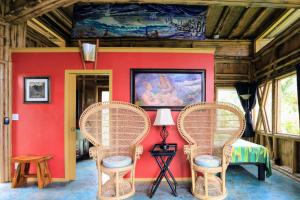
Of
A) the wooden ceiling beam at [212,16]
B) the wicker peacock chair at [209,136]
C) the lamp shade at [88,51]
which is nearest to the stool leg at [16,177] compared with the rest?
the lamp shade at [88,51]

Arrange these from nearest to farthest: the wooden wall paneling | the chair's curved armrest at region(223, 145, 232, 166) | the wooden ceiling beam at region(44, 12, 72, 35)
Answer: the chair's curved armrest at region(223, 145, 232, 166) → the wooden wall paneling → the wooden ceiling beam at region(44, 12, 72, 35)

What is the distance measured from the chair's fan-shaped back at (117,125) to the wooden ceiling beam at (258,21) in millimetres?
3908

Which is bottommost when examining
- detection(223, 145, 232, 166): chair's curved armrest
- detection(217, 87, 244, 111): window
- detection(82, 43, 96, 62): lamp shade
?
detection(223, 145, 232, 166): chair's curved armrest

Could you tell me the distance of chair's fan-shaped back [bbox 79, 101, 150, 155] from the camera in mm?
3896

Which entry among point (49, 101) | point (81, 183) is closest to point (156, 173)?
point (81, 183)

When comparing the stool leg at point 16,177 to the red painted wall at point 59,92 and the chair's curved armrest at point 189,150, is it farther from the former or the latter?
the chair's curved armrest at point 189,150

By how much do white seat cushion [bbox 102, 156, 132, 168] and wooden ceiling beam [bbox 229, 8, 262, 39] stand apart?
443 centimetres

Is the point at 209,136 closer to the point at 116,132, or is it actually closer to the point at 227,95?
the point at 116,132

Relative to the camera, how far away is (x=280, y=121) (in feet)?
18.2

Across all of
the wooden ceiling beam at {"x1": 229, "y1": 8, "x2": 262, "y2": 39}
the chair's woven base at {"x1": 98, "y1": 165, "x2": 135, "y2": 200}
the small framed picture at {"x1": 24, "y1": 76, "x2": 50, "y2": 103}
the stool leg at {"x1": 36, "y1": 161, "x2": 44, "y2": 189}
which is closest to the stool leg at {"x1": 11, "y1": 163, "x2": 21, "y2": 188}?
the stool leg at {"x1": 36, "y1": 161, "x2": 44, "y2": 189}

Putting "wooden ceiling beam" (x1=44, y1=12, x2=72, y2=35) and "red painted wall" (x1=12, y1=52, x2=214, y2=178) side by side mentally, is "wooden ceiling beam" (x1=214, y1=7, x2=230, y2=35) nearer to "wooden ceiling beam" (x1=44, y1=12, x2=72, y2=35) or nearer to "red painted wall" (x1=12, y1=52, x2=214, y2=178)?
"red painted wall" (x1=12, y1=52, x2=214, y2=178)

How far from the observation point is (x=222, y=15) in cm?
569

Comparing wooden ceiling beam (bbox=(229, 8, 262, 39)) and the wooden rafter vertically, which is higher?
wooden ceiling beam (bbox=(229, 8, 262, 39))

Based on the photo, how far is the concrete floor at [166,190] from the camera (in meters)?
3.55
